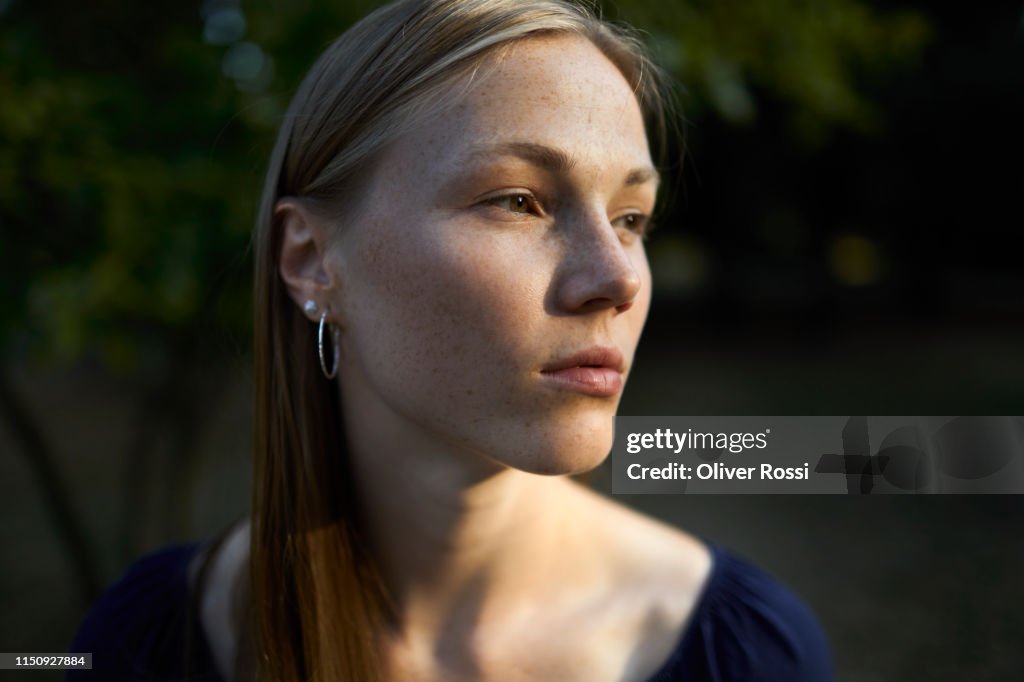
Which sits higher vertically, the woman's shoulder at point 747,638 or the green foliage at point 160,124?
the green foliage at point 160,124

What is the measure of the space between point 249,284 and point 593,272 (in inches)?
74.1

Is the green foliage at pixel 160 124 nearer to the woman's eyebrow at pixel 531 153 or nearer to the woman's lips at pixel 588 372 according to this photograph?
the woman's eyebrow at pixel 531 153

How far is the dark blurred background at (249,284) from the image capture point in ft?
7.96

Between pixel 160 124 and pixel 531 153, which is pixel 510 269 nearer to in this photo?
pixel 531 153

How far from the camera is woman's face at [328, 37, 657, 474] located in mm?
1416

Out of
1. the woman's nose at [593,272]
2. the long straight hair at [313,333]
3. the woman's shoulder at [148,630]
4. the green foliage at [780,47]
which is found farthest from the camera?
the green foliage at [780,47]

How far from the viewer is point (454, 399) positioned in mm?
1452

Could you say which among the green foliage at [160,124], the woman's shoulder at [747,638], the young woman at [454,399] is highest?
the green foliage at [160,124]

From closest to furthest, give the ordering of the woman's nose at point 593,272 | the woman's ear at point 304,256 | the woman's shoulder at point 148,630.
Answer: the woman's nose at point 593,272 → the woman's ear at point 304,256 → the woman's shoulder at point 148,630

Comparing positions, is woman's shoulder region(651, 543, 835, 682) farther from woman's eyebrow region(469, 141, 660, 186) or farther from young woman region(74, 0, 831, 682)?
woman's eyebrow region(469, 141, 660, 186)

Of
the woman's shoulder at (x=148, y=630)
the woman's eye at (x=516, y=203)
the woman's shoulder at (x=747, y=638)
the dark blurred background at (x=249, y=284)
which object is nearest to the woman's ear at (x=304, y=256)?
the woman's eye at (x=516, y=203)

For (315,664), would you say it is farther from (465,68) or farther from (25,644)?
(25,644)

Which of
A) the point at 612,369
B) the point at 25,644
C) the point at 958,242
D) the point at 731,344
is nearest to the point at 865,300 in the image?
the point at 958,242

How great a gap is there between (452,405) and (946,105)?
15.8 meters
